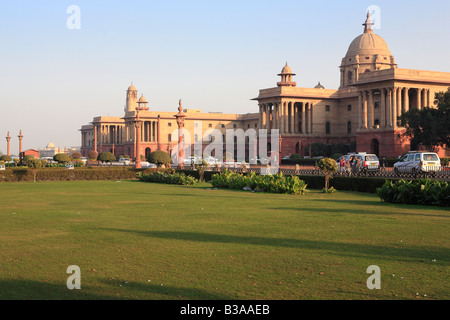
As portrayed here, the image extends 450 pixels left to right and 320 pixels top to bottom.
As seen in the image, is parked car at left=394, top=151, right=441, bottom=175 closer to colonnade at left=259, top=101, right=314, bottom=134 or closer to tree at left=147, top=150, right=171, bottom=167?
tree at left=147, top=150, right=171, bottom=167

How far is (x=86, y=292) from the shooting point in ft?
25.5

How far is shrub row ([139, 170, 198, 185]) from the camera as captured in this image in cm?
3569

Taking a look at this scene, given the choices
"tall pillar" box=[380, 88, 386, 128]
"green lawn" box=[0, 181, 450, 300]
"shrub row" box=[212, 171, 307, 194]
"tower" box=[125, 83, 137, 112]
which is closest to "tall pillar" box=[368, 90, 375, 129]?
"tall pillar" box=[380, 88, 386, 128]

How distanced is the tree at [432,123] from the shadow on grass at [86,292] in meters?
49.5

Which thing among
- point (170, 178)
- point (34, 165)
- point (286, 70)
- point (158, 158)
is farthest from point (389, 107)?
point (34, 165)

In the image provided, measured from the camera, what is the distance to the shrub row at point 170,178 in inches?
1405

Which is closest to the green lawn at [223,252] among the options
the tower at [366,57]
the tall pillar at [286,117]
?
the tall pillar at [286,117]

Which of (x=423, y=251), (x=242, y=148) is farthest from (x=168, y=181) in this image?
(x=242, y=148)

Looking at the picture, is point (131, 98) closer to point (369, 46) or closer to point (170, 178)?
point (369, 46)

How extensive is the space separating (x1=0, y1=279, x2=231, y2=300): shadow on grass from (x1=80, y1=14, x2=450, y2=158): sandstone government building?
4662cm

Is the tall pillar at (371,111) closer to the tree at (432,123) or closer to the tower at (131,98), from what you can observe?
the tree at (432,123)

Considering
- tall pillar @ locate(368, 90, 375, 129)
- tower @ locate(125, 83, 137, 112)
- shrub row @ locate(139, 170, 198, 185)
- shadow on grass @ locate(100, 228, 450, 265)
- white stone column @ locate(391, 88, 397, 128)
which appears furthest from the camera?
tower @ locate(125, 83, 137, 112)
